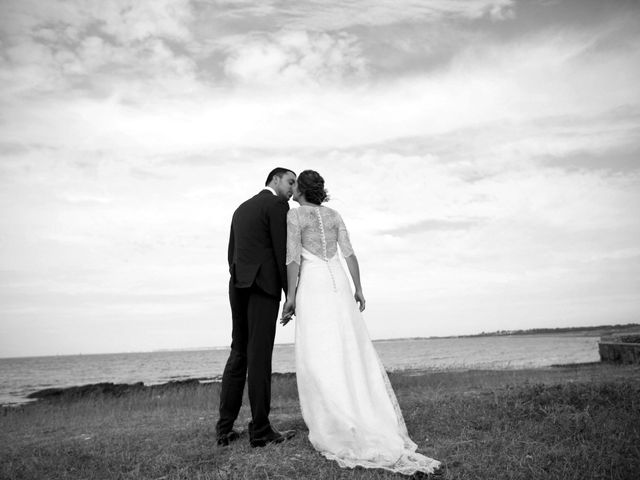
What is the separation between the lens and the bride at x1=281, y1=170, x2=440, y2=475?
4.58 meters

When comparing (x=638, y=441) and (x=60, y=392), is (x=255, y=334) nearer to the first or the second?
(x=638, y=441)

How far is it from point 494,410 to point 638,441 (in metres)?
1.82

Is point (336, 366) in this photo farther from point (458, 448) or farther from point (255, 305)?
point (458, 448)

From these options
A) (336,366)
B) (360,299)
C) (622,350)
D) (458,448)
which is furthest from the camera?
(622,350)

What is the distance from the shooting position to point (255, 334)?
5227mm

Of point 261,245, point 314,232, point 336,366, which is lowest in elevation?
point 336,366

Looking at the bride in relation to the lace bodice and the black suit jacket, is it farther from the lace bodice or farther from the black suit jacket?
the black suit jacket

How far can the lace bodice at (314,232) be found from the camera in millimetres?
5320

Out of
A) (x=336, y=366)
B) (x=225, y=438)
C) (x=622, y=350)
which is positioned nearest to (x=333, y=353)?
(x=336, y=366)

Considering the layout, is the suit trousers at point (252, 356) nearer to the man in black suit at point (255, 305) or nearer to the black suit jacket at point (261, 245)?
the man in black suit at point (255, 305)

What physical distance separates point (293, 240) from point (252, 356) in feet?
4.45

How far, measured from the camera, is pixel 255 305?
529 cm

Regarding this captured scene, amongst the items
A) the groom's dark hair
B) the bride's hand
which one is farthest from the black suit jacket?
the bride's hand

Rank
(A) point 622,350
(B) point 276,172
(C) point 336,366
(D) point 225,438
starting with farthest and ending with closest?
1. (A) point 622,350
2. (B) point 276,172
3. (D) point 225,438
4. (C) point 336,366
